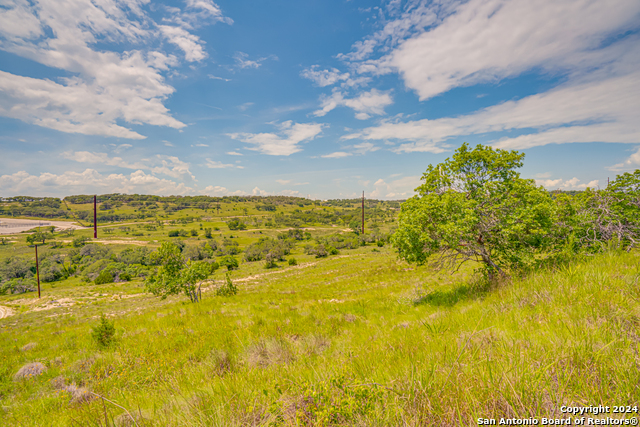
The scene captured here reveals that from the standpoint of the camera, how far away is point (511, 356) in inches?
106

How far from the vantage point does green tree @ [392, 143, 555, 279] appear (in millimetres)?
8375

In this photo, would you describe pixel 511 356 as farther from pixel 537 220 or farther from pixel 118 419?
pixel 537 220

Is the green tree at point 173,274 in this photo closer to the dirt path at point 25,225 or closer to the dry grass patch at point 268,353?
the dry grass patch at point 268,353

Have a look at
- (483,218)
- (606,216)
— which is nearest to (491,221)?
(483,218)

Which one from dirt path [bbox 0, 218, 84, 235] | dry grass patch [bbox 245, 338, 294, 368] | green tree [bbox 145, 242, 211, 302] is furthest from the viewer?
dirt path [bbox 0, 218, 84, 235]

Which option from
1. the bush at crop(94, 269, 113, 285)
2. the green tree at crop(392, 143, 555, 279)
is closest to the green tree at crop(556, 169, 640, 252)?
the green tree at crop(392, 143, 555, 279)

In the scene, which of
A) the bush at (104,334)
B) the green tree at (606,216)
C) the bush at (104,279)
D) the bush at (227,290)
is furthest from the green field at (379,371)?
the bush at (104,279)

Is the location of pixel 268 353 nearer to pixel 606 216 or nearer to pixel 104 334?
pixel 104 334

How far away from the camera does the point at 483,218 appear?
9.04 m

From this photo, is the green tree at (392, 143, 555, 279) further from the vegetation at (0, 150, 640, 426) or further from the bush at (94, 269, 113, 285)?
the bush at (94, 269, 113, 285)

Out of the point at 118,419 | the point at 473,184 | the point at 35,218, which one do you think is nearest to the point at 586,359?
the point at 118,419

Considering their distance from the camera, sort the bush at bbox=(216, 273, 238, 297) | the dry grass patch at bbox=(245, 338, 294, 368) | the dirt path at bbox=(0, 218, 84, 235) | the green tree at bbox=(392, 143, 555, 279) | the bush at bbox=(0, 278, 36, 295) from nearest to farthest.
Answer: the dry grass patch at bbox=(245, 338, 294, 368) < the green tree at bbox=(392, 143, 555, 279) < the bush at bbox=(216, 273, 238, 297) < the bush at bbox=(0, 278, 36, 295) < the dirt path at bbox=(0, 218, 84, 235)

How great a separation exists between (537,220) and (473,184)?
248 cm

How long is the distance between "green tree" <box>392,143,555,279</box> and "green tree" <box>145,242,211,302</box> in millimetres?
17196
